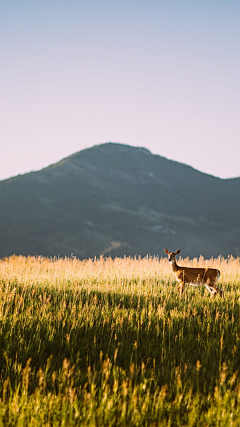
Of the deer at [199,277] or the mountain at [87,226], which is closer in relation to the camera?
the deer at [199,277]

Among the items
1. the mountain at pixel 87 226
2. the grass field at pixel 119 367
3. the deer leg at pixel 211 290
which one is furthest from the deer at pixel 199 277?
the mountain at pixel 87 226

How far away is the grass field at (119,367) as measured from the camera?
3.49 meters

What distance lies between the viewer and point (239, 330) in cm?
609

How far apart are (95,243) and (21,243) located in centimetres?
3290

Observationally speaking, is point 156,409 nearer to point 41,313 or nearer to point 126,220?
point 41,313

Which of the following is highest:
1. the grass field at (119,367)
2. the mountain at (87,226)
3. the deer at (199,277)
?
the mountain at (87,226)

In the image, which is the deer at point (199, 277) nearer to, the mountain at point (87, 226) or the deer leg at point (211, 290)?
the deer leg at point (211, 290)

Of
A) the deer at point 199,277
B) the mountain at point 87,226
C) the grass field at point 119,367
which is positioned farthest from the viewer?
the mountain at point 87,226

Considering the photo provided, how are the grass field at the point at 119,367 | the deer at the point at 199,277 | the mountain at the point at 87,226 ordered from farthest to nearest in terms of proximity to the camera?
the mountain at the point at 87,226
the deer at the point at 199,277
the grass field at the point at 119,367

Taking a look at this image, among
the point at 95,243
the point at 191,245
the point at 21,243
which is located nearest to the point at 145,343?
the point at 21,243

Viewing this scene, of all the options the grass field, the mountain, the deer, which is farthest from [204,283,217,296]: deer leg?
the mountain

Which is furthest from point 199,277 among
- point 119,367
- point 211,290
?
point 119,367

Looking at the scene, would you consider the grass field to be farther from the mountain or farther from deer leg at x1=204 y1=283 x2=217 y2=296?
the mountain

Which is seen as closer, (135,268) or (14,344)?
(14,344)
